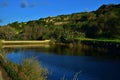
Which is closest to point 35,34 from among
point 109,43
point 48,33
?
point 48,33

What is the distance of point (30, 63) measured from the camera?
27.5 metres

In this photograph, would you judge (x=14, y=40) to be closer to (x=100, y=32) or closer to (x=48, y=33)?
(x=48, y=33)

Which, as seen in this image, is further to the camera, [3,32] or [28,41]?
[3,32]

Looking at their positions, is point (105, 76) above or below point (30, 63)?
below

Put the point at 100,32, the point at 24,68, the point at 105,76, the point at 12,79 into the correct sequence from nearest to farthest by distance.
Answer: the point at 12,79 → the point at 24,68 → the point at 105,76 → the point at 100,32

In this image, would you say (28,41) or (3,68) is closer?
(3,68)

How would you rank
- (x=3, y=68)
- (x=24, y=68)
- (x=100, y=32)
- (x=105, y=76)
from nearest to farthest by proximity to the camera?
(x=3, y=68) < (x=24, y=68) < (x=105, y=76) < (x=100, y=32)

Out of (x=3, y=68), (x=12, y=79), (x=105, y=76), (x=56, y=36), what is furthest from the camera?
(x=56, y=36)

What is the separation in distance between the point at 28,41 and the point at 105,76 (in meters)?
99.5

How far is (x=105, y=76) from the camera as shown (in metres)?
41.9

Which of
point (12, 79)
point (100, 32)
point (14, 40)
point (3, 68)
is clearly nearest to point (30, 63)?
point (3, 68)

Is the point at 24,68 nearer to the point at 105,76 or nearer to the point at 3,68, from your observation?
the point at 3,68

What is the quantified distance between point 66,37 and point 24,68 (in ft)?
358

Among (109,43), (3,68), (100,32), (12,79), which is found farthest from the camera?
(100,32)
